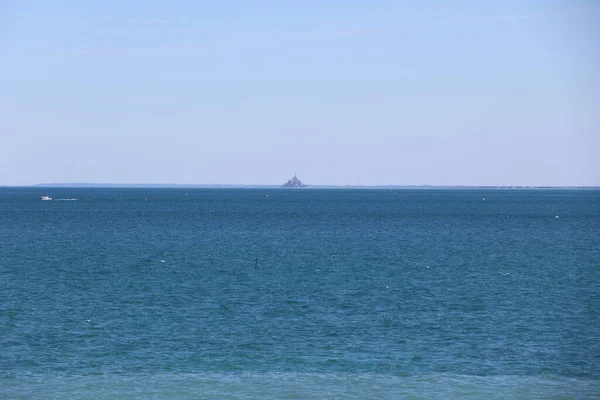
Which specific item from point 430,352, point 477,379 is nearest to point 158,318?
point 430,352

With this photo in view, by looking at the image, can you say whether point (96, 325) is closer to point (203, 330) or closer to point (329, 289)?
point (203, 330)

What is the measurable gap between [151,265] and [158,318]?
95.8 feet

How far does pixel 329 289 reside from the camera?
178 feet

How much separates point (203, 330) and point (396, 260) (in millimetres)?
39942

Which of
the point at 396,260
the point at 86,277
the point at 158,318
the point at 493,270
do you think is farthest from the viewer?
the point at 396,260

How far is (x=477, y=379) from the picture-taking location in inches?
1160

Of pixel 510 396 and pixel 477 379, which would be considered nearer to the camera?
pixel 510 396

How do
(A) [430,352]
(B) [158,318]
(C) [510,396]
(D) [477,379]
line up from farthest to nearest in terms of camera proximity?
(B) [158,318] < (A) [430,352] < (D) [477,379] < (C) [510,396]

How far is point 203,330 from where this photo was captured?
38625 millimetres

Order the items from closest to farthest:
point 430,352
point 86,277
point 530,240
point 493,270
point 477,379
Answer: point 477,379
point 430,352
point 86,277
point 493,270
point 530,240

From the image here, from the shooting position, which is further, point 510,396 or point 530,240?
point 530,240

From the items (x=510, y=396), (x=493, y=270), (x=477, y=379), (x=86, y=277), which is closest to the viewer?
(x=510, y=396)

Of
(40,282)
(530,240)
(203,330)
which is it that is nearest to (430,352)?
(203,330)

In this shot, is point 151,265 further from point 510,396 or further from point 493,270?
point 510,396
